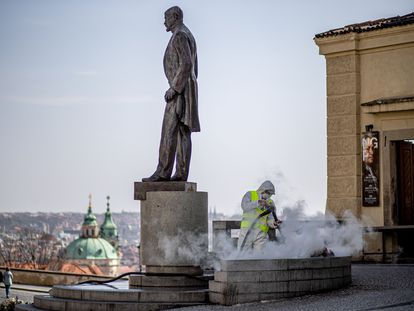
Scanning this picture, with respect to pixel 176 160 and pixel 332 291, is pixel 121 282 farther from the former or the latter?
pixel 332 291

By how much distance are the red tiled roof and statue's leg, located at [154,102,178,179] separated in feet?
30.0

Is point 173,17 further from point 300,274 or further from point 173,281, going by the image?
point 300,274

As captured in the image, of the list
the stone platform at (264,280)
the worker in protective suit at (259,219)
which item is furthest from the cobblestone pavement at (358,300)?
the worker in protective suit at (259,219)

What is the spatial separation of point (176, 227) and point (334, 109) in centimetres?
1021

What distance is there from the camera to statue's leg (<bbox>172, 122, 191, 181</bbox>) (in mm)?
18828

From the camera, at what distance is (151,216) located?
60.1 ft

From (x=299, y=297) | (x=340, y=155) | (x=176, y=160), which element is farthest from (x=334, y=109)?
(x=299, y=297)

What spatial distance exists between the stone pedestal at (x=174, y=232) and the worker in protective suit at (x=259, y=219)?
760 mm

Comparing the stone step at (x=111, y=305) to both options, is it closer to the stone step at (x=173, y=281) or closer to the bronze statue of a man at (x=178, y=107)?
the stone step at (x=173, y=281)

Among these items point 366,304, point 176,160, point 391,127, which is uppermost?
point 391,127

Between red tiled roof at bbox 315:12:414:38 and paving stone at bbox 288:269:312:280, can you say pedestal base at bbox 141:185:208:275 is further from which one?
red tiled roof at bbox 315:12:414:38

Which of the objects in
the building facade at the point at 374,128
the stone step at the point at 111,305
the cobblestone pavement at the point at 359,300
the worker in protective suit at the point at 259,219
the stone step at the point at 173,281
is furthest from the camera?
the building facade at the point at 374,128

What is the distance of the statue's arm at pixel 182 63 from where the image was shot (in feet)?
62.0

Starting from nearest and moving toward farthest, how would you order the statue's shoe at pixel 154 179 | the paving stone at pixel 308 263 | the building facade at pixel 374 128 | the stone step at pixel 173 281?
the paving stone at pixel 308 263, the stone step at pixel 173 281, the statue's shoe at pixel 154 179, the building facade at pixel 374 128
